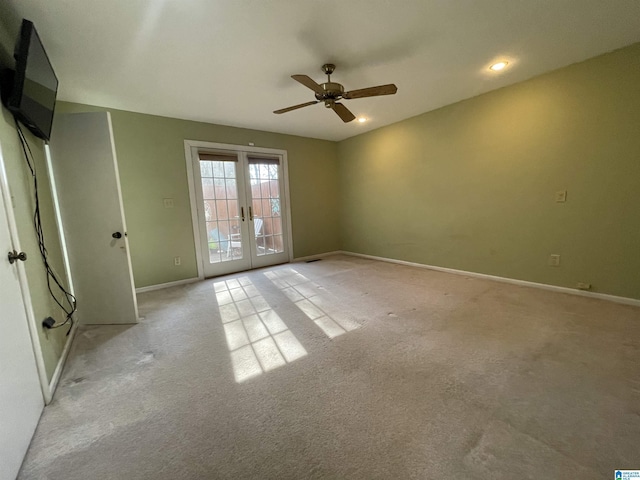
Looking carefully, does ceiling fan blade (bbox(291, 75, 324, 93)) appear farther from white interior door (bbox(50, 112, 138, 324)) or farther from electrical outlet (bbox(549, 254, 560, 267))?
electrical outlet (bbox(549, 254, 560, 267))

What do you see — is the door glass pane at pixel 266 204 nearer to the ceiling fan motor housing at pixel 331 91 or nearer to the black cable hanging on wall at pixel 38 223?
the ceiling fan motor housing at pixel 331 91

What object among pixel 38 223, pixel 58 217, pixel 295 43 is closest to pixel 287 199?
pixel 295 43

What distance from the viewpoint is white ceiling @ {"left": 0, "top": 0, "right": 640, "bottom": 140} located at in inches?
68.5

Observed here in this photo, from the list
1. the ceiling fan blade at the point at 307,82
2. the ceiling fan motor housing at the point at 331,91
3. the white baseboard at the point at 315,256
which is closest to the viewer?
the ceiling fan blade at the point at 307,82

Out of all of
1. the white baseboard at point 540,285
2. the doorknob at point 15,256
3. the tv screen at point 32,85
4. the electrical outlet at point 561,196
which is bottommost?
the white baseboard at point 540,285

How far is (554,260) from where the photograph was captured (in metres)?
2.94

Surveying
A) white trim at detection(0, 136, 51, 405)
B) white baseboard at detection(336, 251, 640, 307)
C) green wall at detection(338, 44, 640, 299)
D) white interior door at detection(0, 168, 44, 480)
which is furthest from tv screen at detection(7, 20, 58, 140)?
white baseboard at detection(336, 251, 640, 307)

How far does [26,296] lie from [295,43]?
8.23 ft

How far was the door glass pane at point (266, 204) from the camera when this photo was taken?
14.6ft

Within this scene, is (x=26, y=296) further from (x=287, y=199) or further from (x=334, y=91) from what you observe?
(x=287, y=199)

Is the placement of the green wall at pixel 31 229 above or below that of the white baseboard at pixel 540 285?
above

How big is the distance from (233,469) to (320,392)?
1.87 ft

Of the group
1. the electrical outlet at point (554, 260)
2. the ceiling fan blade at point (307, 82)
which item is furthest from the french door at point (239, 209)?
the electrical outlet at point (554, 260)

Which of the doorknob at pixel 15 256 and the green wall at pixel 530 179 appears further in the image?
the green wall at pixel 530 179
